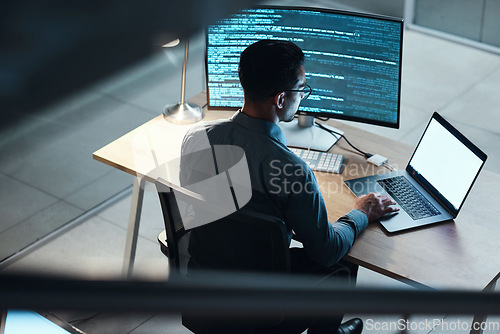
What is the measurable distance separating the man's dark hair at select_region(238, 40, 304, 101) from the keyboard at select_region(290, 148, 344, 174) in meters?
0.40

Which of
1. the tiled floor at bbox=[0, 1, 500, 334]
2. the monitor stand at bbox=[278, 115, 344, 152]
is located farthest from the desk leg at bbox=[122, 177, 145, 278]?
the monitor stand at bbox=[278, 115, 344, 152]

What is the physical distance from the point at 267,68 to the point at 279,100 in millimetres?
103

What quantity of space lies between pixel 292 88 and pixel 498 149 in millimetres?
2214

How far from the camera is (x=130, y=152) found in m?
2.21

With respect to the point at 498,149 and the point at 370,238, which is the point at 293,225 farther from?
the point at 498,149

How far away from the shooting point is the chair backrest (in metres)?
1.47

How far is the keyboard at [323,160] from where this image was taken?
210cm

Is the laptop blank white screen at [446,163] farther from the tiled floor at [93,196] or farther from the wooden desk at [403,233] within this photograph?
the tiled floor at [93,196]

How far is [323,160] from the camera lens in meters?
2.14

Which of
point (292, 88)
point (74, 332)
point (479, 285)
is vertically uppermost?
point (292, 88)

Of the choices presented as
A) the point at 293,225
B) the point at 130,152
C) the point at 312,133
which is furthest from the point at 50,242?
the point at 293,225

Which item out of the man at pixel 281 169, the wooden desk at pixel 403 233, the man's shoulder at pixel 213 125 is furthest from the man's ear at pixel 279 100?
the wooden desk at pixel 403 233

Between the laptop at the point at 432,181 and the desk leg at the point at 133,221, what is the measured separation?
0.85 metres

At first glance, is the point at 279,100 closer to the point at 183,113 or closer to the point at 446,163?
the point at 446,163
